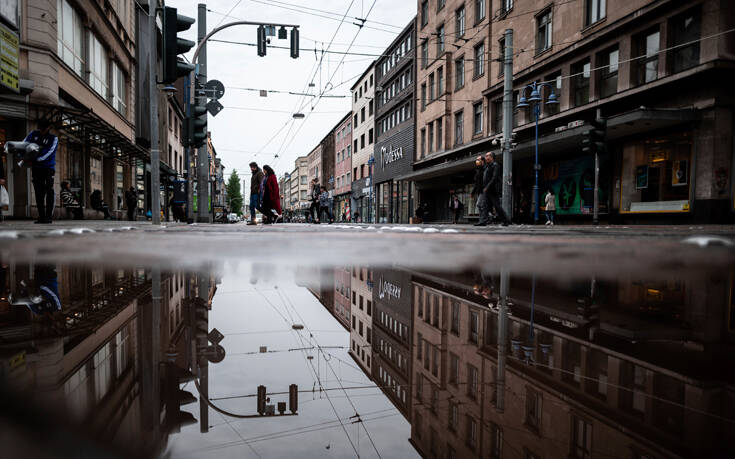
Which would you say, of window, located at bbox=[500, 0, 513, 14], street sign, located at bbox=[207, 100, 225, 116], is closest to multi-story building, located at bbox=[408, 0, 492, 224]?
window, located at bbox=[500, 0, 513, 14]

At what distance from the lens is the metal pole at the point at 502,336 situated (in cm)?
91

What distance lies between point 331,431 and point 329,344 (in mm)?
455

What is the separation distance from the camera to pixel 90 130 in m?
15.1

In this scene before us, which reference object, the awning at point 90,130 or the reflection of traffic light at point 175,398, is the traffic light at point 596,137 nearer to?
the awning at point 90,130

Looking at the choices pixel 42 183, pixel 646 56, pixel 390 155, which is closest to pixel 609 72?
pixel 646 56

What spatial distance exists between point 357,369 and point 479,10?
2818cm

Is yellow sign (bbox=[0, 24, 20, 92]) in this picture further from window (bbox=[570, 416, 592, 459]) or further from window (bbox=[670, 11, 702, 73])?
window (bbox=[670, 11, 702, 73])

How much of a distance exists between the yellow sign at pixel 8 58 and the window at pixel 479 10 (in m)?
21.5

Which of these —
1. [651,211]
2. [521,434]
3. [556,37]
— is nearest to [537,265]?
[521,434]

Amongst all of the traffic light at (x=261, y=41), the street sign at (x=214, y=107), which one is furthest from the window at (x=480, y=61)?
the street sign at (x=214, y=107)

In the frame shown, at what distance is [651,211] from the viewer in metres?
15.4

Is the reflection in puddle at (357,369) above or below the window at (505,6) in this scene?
below

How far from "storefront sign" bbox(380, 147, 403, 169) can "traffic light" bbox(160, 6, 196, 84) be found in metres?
31.3

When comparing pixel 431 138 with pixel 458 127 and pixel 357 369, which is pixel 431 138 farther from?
pixel 357 369
